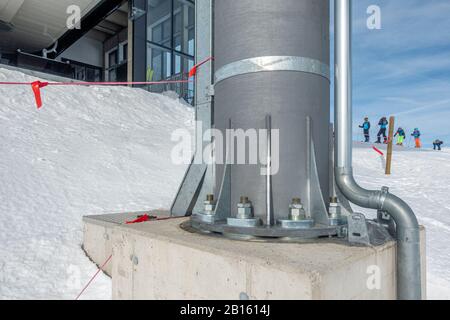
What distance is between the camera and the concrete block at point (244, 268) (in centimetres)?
117

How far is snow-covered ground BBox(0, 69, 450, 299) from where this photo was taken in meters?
2.45

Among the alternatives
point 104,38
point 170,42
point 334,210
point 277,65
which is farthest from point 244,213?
point 104,38

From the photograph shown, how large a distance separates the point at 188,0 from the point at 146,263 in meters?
15.4

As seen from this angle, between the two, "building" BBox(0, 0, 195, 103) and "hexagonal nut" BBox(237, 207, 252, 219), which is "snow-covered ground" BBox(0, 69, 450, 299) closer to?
"hexagonal nut" BBox(237, 207, 252, 219)

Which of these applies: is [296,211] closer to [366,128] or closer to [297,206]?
[297,206]

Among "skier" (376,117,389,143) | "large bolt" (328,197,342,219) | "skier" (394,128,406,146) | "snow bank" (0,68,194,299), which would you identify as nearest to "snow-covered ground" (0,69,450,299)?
"snow bank" (0,68,194,299)

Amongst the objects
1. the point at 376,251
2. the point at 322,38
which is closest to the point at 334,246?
the point at 376,251

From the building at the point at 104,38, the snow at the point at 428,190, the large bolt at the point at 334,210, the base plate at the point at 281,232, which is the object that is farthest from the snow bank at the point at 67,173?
the building at the point at 104,38

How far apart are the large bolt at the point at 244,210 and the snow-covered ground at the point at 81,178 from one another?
1.31m

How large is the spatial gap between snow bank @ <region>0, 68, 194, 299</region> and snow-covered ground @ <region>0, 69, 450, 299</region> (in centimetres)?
1

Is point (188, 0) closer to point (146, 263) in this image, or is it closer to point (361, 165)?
point (361, 165)

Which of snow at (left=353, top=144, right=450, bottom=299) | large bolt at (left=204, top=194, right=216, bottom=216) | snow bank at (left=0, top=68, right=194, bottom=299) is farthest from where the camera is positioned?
snow at (left=353, top=144, right=450, bottom=299)

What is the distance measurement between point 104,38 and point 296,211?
63.8 ft

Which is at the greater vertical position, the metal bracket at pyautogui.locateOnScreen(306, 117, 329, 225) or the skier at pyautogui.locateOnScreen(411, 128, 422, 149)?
the skier at pyautogui.locateOnScreen(411, 128, 422, 149)
